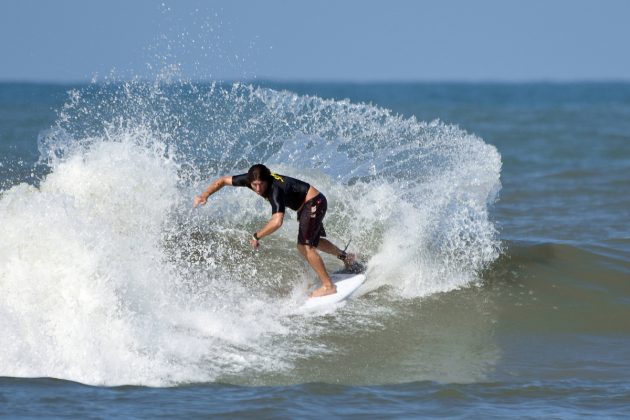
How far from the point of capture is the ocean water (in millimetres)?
7320

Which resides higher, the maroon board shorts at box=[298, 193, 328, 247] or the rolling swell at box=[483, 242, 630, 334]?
the maroon board shorts at box=[298, 193, 328, 247]

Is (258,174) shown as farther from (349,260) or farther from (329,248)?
(349,260)

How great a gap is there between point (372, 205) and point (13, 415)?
553 centimetres

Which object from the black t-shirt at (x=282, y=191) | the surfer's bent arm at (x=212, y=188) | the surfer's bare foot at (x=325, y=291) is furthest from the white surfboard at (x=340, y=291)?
the surfer's bent arm at (x=212, y=188)

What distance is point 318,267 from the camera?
9508 millimetres

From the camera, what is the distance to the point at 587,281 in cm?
1119

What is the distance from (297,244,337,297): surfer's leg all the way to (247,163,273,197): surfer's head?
2.58 ft

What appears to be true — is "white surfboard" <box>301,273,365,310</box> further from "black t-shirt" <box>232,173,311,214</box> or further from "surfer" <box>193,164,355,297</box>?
"black t-shirt" <box>232,173,311,214</box>

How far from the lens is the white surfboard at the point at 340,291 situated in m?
9.41

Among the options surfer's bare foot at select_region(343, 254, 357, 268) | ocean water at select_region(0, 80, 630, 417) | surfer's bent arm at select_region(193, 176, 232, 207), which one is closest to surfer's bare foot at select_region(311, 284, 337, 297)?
ocean water at select_region(0, 80, 630, 417)

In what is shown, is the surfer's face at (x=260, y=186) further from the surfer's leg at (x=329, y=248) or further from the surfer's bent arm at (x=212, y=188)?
the surfer's leg at (x=329, y=248)

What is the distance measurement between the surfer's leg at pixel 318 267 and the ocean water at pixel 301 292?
0.27 m

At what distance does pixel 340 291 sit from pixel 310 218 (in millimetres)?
843

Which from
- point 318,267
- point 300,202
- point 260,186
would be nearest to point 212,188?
point 260,186
